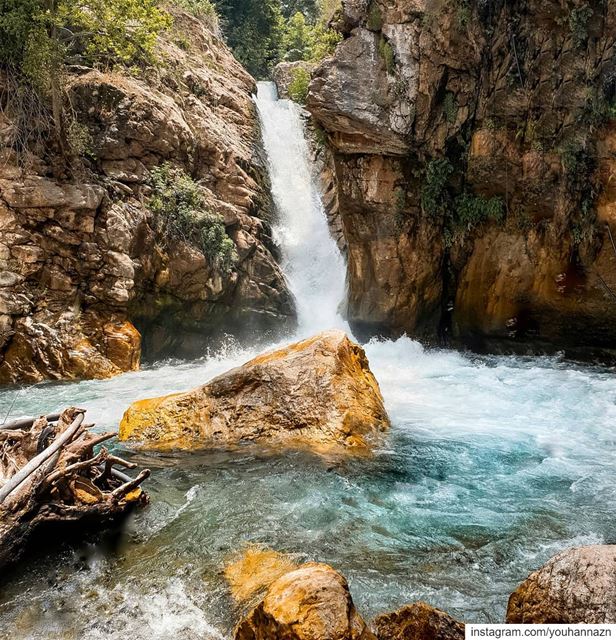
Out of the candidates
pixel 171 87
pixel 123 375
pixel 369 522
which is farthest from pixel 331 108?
pixel 369 522

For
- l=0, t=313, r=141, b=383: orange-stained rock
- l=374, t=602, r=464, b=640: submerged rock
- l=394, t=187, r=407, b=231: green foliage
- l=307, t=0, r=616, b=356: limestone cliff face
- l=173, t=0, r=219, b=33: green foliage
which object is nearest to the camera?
l=374, t=602, r=464, b=640: submerged rock

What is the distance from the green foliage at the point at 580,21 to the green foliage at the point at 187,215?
9.33 m

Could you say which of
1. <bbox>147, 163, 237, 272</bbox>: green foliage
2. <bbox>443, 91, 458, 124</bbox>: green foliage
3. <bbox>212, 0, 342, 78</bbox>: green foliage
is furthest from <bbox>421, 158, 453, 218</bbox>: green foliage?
<bbox>212, 0, 342, 78</bbox>: green foliage

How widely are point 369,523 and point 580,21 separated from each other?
1084cm

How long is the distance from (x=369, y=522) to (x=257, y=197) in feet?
43.9

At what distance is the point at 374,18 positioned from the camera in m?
11.4

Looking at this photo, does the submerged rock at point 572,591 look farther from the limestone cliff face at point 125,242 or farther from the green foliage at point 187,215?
the green foliage at point 187,215

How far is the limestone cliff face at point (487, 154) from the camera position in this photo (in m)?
10.5

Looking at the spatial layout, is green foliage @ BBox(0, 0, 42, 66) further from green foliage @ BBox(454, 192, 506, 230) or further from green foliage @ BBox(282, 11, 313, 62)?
green foliage @ BBox(282, 11, 313, 62)

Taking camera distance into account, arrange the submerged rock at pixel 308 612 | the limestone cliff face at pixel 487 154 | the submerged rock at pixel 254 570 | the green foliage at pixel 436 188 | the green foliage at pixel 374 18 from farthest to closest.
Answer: the green foliage at pixel 436 188
the green foliage at pixel 374 18
the limestone cliff face at pixel 487 154
the submerged rock at pixel 254 570
the submerged rock at pixel 308 612

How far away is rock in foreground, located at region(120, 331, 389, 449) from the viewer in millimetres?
6234

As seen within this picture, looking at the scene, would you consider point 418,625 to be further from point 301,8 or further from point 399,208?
point 301,8

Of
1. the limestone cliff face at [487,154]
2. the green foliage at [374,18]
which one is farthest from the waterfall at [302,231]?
the green foliage at [374,18]

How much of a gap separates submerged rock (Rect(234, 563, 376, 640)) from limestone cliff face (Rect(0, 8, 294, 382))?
30.5 feet
